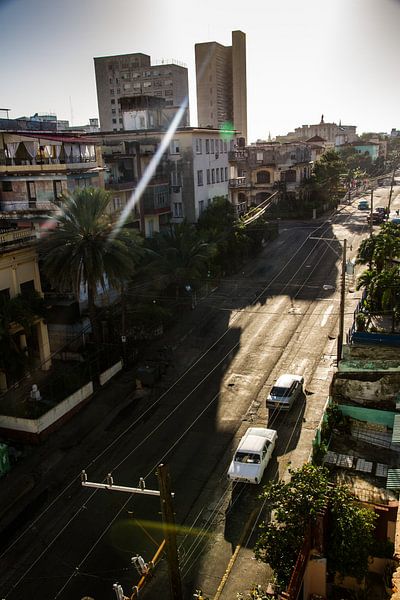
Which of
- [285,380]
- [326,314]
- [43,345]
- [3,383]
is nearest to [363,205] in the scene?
[326,314]

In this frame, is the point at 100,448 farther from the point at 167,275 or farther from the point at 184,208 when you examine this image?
the point at 184,208

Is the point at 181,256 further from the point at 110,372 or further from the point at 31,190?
the point at 110,372

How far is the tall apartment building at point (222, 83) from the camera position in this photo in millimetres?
153125

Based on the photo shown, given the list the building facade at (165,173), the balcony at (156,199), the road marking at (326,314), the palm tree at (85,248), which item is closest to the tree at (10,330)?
the palm tree at (85,248)

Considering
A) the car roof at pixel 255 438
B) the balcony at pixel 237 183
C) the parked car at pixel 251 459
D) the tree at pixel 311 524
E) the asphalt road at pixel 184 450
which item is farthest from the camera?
the balcony at pixel 237 183

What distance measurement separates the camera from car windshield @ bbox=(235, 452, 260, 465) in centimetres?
2399

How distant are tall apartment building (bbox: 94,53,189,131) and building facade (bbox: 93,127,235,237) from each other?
6734cm

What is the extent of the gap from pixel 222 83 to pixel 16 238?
138m

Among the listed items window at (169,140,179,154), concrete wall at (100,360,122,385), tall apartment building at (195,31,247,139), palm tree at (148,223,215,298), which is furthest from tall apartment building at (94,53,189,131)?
concrete wall at (100,360,122,385)

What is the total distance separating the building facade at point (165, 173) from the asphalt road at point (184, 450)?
12.9 meters

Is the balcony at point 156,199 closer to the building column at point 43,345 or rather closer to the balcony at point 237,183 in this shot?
the balcony at point 237,183

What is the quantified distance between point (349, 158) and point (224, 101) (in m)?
39.1

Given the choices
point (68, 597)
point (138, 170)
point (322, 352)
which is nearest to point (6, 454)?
point (68, 597)

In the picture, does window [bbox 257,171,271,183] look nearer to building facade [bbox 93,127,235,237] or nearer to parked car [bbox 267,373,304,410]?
building facade [bbox 93,127,235,237]
